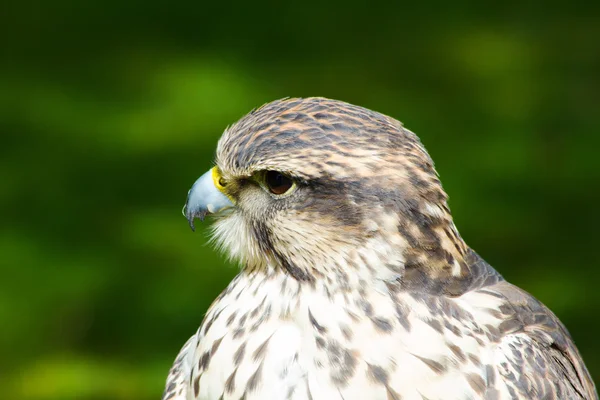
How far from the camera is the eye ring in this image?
2.89 m

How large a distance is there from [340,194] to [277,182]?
0.21 meters

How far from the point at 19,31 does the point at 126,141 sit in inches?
40.8

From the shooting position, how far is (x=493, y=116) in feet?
19.8

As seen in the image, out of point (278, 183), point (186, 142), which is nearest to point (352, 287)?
point (278, 183)

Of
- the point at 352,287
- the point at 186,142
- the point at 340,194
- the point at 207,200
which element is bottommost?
the point at 186,142

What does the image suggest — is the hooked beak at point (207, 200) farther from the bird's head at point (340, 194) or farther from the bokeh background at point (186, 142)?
the bokeh background at point (186, 142)

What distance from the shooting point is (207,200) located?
3.11m

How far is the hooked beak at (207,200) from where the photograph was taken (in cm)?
311

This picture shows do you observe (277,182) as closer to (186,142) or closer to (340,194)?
(340,194)

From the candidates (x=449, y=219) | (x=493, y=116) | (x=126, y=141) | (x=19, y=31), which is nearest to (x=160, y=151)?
(x=126, y=141)

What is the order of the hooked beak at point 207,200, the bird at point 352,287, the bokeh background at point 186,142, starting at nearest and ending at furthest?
the bird at point 352,287 → the hooked beak at point 207,200 → the bokeh background at point 186,142

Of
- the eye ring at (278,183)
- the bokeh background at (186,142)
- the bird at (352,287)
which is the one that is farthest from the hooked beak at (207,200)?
the bokeh background at (186,142)

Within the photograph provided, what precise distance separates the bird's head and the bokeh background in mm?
2613

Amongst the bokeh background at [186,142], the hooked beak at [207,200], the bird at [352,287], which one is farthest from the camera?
the bokeh background at [186,142]
